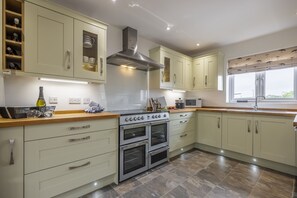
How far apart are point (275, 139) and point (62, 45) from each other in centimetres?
328

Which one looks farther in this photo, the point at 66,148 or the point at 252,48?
the point at 252,48

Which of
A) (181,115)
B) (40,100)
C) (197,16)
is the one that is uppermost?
(197,16)

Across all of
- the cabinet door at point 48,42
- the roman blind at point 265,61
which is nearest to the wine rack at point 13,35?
the cabinet door at point 48,42

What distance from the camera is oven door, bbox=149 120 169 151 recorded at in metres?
2.32

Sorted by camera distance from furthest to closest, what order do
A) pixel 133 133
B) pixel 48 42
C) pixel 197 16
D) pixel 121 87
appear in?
pixel 121 87 < pixel 197 16 < pixel 133 133 < pixel 48 42

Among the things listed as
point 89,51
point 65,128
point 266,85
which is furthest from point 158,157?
point 266,85

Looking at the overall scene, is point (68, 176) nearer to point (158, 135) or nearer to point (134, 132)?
point (134, 132)

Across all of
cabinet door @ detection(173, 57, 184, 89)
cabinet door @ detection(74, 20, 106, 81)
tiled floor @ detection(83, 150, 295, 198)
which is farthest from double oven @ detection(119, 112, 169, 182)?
cabinet door @ detection(173, 57, 184, 89)

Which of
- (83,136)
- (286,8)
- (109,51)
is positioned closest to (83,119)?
(83,136)

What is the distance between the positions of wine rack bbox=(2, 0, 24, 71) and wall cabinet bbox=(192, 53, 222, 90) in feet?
10.6

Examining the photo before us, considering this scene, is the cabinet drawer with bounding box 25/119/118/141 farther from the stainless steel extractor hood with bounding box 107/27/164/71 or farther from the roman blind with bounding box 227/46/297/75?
Result: the roman blind with bounding box 227/46/297/75

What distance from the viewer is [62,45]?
1.73m

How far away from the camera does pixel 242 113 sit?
8.52ft

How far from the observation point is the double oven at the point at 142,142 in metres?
1.96
